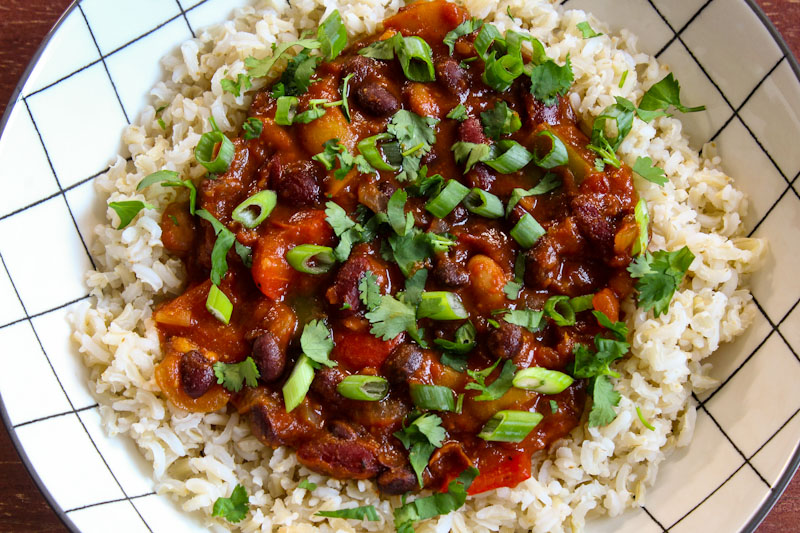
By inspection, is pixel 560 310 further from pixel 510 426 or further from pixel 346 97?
pixel 346 97

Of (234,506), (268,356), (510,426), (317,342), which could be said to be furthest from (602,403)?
(234,506)

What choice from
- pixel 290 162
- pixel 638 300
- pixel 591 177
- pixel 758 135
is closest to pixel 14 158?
pixel 290 162

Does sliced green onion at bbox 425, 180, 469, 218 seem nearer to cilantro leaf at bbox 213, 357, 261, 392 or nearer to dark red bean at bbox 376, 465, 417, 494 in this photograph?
cilantro leaf at bbox 213, 357, 261, 392

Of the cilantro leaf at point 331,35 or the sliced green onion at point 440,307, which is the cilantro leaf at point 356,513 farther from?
the cilantro leaf at point 331,35

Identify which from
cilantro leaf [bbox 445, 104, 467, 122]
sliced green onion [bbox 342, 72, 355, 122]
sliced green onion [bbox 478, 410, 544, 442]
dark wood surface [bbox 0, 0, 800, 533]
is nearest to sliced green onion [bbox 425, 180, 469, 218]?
cilantro leaf [bbox 445, 104, 467, 122]

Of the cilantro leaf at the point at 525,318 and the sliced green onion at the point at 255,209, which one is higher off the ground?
the sliced green onion at the point at 255,209

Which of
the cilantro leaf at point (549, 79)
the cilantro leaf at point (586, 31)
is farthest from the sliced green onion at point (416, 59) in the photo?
the cilantro leaf at point (586, 31)

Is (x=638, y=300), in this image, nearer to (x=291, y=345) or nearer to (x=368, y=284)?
(x=368, y=284)
